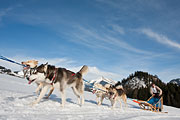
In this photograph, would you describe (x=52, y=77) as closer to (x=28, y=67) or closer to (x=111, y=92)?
(x=28, y=67)

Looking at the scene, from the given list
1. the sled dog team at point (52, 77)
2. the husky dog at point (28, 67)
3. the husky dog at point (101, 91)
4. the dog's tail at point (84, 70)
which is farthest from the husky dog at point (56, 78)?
the husky dog at point (101, 91)

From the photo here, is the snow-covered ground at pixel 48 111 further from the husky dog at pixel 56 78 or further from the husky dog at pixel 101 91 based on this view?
the husky dog at pixel 101 91

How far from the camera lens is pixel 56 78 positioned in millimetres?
4863

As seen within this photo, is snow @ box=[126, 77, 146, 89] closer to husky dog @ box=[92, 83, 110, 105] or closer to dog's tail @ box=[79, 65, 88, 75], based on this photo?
husky dog @ box=[92, 83, 110, 105]

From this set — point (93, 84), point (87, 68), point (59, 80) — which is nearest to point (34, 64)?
point (59, 80)

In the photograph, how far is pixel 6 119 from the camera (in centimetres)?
250

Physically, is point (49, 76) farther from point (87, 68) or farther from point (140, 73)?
point (140, 73)

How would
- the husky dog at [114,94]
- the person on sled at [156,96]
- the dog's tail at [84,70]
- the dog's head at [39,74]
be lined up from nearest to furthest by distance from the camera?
the dog's head at [39,74] → the dog's tail at [84,70] → the husky dog at [114,94] → the person on sled at [156,96]

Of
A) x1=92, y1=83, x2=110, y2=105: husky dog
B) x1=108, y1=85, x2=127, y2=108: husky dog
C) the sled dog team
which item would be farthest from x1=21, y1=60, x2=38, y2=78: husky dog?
x1=108, y1=85, x2=127, y2=108: husky dog

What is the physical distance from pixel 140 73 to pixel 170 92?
196 ft

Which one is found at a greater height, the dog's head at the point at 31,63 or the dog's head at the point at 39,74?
the dog's head at the point at 31,63

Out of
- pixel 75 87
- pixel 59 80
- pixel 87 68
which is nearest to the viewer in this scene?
pixel 59 80

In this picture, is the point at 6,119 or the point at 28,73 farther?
the point at 28,73

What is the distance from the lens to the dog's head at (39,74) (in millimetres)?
4290
